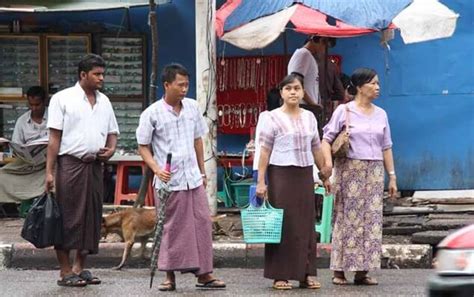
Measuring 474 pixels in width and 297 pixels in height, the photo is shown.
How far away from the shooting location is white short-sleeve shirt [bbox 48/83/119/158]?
7582mm

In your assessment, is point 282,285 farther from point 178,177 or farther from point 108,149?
point 108,149

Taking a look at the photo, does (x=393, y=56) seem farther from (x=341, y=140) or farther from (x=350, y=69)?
(x=341, y=140)

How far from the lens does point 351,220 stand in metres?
7.64

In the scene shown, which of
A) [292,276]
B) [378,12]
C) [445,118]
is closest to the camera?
[292,276]

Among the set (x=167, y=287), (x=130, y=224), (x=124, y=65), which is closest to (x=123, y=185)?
(x=124, y=65)

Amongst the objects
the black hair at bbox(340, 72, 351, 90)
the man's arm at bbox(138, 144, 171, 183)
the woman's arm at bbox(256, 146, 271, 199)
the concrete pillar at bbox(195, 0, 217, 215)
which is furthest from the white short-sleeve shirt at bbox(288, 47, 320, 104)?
the man's arm at bbox(138, 144, 171, 183)

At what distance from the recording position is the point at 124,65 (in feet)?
38.3

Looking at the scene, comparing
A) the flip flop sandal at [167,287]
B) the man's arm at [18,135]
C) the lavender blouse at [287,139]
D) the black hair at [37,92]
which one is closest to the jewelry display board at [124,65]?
the black hair at [37,92]

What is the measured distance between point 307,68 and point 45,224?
3342 millimetres

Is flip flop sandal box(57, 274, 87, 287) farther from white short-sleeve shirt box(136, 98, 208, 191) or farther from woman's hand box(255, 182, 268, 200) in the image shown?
woman's hand box(255, 182, 268, 200)

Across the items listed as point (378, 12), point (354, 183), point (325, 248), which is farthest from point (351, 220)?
point (378, 12)

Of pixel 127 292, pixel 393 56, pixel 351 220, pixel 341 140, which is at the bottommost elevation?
pixel 127 292

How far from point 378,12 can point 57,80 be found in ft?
13.3

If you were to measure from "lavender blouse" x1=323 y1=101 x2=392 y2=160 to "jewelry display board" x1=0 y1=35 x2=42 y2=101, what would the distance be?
5.09 metres
